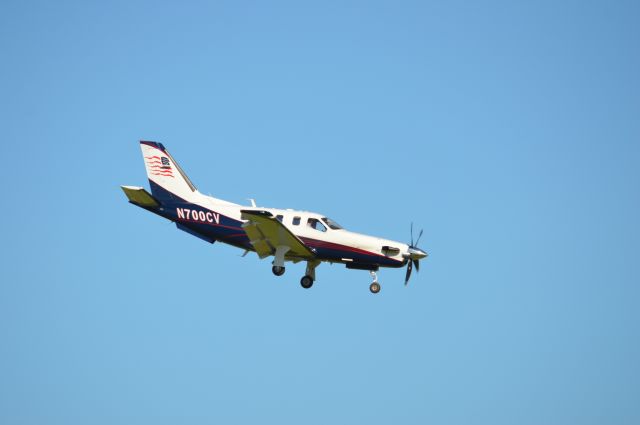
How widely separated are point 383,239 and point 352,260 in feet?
5.98

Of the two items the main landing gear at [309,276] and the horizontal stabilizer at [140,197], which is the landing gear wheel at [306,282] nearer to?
the main landing gear at [309,276]

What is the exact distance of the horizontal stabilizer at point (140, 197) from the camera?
4481cm

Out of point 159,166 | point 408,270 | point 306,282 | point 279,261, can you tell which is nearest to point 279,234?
point 279,261

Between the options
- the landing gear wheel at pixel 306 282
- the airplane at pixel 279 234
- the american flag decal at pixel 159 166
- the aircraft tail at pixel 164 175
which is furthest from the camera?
the american flag decal at pixel 159 166

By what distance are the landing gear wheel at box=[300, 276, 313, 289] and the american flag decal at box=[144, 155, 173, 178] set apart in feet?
28.9

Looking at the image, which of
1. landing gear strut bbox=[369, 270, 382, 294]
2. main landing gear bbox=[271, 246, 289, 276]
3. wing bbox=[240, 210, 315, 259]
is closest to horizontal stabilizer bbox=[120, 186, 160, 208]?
wing bbox=[240, 210, 315, 259]

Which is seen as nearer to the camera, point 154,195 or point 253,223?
point 253,223

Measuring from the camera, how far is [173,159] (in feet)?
155

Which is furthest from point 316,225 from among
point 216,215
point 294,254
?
point 216,215

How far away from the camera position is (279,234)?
42281 mm

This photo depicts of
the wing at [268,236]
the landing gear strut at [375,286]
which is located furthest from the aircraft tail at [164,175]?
the landing gear strut at [375,286]

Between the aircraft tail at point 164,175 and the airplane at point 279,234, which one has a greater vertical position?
the aircraft tail at point 164,175

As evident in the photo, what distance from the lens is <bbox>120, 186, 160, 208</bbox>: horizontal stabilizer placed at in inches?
1764

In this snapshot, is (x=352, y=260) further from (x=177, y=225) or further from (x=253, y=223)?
(x=177, y=225)
